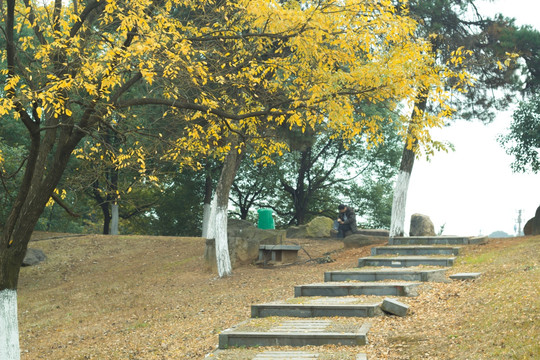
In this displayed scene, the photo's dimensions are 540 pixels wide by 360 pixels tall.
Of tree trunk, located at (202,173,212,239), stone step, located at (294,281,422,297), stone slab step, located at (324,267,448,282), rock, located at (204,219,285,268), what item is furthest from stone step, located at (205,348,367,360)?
tree trunk, located at (202,173,212,239)

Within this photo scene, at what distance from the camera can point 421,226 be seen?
21.5 m

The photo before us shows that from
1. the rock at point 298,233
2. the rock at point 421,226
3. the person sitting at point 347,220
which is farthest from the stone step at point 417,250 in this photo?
the rock at point 298,233

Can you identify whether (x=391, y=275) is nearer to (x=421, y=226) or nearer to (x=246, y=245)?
(x=246, y=245)

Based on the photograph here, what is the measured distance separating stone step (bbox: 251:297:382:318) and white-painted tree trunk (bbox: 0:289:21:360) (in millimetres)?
3978

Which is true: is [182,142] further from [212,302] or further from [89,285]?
[89,285]

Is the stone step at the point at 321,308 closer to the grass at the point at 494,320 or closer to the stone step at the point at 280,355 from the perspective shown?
the grass at the point at 494,320

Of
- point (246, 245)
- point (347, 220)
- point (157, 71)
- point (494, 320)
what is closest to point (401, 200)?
point (347, 220)

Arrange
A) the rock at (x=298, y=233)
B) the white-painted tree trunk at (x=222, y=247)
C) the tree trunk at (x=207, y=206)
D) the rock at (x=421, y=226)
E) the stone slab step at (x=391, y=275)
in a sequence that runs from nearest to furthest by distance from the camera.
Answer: the stone slab step at (x=391, y=275) < the white-painted tree trunk at (x=222, y=247) < the rock at (x=421, y=226) < the rock at (x=298, y=233) < the tree trunk at (x=207, y=206)

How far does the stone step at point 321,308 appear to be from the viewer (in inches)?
340

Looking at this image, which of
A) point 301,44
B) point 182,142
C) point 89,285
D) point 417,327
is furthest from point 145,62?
point 89,285

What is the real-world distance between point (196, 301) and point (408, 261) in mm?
5208

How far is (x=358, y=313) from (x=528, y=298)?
235 centimetres

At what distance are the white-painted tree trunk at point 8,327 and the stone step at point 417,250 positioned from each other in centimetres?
968

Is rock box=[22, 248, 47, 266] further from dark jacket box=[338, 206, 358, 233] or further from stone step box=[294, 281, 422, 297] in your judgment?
stone step box=[294, 281, 422, 297]
